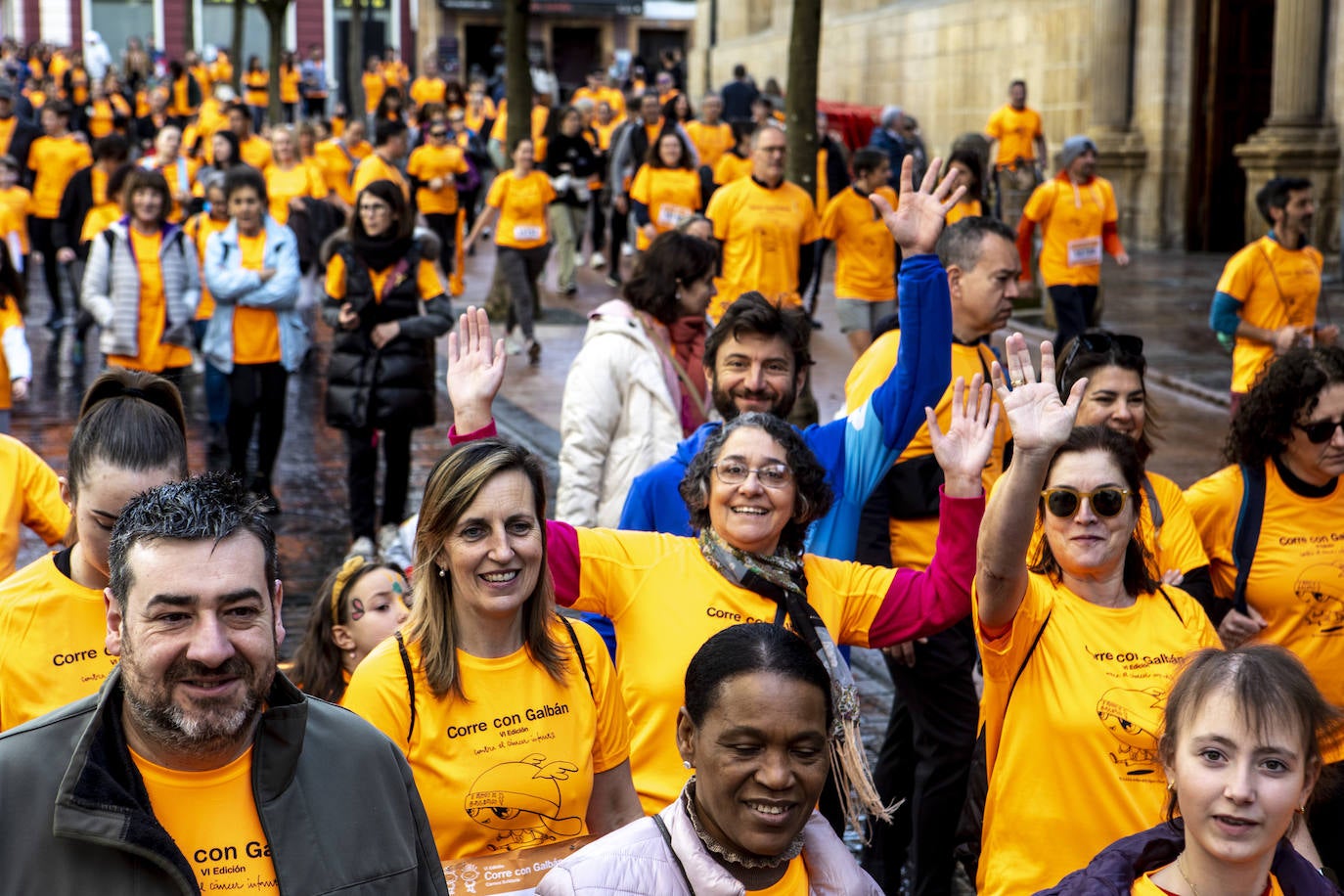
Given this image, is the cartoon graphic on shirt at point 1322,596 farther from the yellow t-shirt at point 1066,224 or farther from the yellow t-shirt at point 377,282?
the yellow t-shirt at point 1066,224

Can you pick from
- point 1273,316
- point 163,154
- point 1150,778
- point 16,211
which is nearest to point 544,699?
point 1150,778

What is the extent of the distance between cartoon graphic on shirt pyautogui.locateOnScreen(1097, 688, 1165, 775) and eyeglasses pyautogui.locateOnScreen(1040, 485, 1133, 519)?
1.50 ft

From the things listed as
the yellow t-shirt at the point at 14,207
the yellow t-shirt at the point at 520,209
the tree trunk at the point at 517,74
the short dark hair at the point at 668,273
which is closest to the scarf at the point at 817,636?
the short dark hair at the point at 668,273

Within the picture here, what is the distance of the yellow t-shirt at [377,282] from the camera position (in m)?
8.93

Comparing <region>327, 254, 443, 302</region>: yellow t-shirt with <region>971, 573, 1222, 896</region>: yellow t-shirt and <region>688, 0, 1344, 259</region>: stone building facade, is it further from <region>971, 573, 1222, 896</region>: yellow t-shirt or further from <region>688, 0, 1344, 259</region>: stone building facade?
<region>688, 0, 1344, 259</region>: stone building facade

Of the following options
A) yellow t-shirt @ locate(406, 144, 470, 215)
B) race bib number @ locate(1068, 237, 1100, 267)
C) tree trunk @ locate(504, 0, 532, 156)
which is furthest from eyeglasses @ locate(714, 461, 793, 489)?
yellow t-shirt @ locate(406, 144, 470, 215)

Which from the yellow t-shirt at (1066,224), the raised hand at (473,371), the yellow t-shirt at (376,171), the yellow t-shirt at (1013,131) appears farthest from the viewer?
the yellow t-shirt at (1013,131)

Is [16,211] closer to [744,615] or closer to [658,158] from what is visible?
[658,158]

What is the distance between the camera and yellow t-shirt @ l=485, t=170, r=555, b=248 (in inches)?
599

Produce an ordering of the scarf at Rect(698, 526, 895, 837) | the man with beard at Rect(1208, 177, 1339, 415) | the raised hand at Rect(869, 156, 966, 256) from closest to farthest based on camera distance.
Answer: the scarf at Rect(698, 526, 895, 837), the raised hand at Rect(869, 156, 966, 256), the man with beard at Rect(1208, 177, 1339, 415)

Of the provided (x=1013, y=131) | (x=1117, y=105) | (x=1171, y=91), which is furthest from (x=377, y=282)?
(x=1117, y=105)

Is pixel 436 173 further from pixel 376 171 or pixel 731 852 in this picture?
pixel 731 852

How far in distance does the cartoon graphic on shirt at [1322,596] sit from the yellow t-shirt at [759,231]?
22.8 ft

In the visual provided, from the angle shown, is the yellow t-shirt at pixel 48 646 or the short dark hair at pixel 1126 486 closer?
→ the yellow t-shirt at pixel 48 646
